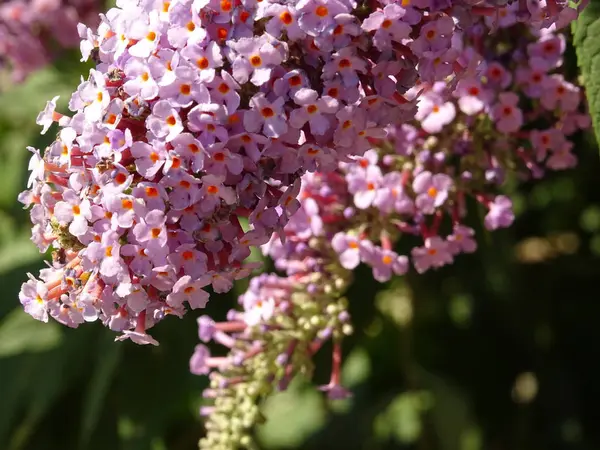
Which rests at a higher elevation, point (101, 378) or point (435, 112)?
point (435, 112)

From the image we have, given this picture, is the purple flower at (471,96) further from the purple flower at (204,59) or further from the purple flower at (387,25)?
the purple flower at (204,59)

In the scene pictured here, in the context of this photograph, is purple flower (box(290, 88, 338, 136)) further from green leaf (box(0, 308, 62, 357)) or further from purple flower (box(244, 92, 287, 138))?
green leaf (box(0, 308, 62, 357))

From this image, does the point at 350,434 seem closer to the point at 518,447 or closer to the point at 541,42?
the point at 518,447

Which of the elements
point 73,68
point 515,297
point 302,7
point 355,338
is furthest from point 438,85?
point 73,68

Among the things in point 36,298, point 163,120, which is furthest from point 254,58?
point 36,298

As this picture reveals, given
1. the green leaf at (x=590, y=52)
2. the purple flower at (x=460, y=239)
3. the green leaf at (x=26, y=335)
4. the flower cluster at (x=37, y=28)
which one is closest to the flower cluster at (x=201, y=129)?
the green leaf at (x=590, y=52)

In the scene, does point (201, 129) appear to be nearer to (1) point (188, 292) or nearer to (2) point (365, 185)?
(1) point (188, 292)

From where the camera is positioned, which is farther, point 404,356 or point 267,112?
point 404,356
